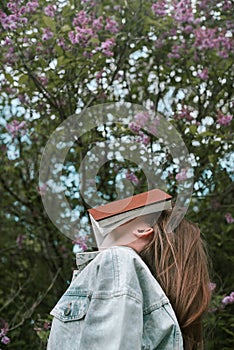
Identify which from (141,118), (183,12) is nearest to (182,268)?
(141,118)

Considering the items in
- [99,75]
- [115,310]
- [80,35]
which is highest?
[80,35]

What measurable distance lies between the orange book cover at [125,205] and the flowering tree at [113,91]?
117cm

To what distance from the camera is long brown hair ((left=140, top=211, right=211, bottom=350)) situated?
1757mm

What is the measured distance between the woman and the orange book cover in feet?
0.13

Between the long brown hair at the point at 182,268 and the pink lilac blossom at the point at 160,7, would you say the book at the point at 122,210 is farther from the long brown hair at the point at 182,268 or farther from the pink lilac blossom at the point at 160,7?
the pink lilac blossom at the point at 160,7

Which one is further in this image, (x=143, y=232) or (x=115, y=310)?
(x=143, y=232)

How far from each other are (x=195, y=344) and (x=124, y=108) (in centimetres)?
84

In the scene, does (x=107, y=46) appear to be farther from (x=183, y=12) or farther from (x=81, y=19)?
(x=183, y=12)

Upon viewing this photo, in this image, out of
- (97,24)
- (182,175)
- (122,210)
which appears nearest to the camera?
(122,210)

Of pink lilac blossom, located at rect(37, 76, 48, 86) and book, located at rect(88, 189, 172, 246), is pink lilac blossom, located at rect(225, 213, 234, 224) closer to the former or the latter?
pink lilac blossom, located at rect(37, 76, 48, 86)

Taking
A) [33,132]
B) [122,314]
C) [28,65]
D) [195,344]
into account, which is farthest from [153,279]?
[33,132]

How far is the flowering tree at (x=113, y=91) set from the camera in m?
3.14

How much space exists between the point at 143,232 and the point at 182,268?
0.15 metres

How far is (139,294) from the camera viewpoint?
1.57 meters
